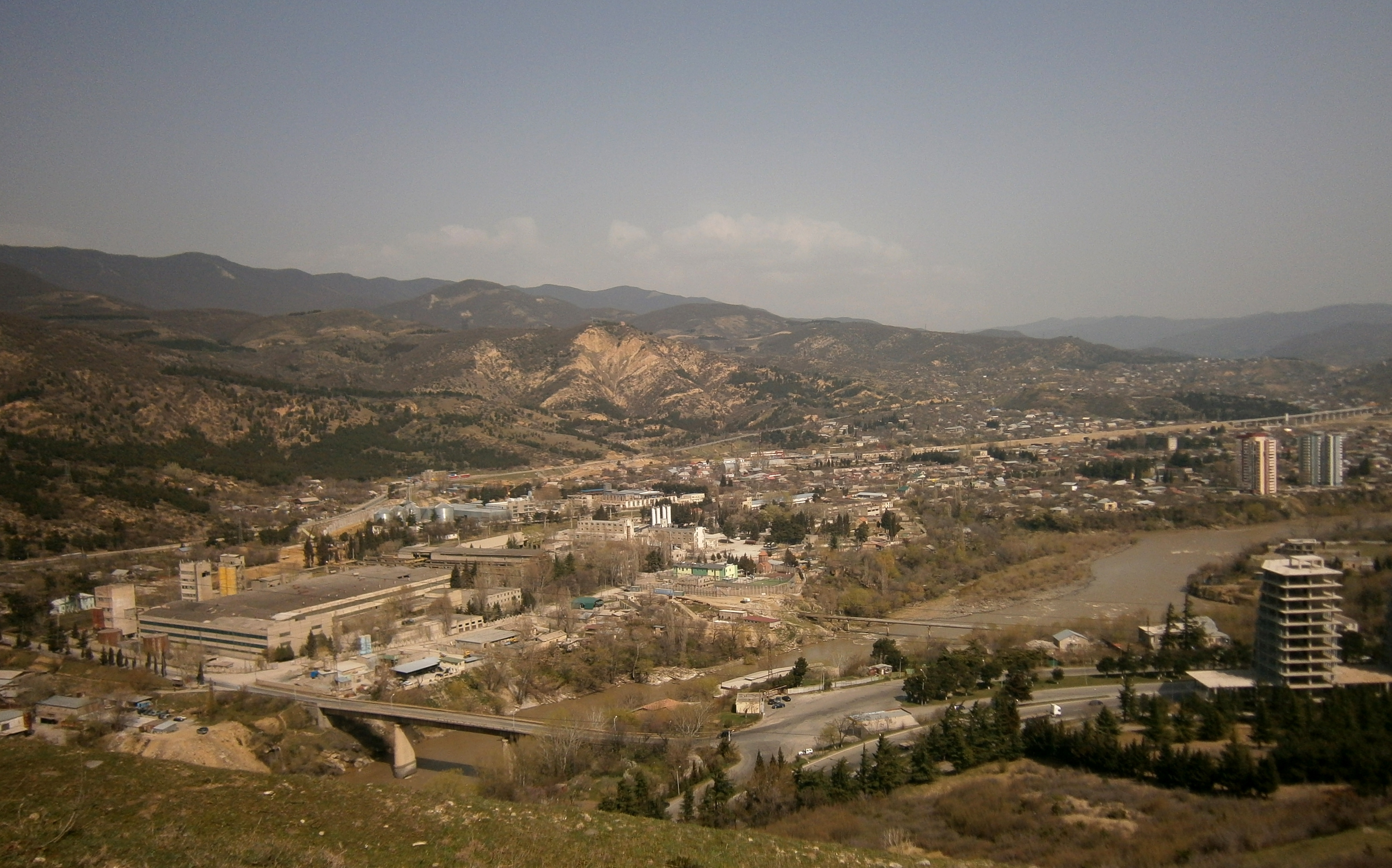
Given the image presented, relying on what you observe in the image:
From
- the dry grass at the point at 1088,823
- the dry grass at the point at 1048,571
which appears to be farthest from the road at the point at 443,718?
the dry grass at the point at 1048,571

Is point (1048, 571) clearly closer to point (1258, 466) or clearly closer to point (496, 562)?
point (1258, 466)

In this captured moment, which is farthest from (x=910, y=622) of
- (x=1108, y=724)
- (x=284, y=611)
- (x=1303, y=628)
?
(x=284, y=611)

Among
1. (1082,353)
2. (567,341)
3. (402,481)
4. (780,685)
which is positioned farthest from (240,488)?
(1082,353)

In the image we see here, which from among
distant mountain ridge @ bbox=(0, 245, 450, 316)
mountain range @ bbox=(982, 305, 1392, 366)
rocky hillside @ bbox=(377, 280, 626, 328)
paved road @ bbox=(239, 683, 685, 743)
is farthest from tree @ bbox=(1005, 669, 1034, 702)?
distant mountain ridge @ bbox=(0, 245, 450, 316)

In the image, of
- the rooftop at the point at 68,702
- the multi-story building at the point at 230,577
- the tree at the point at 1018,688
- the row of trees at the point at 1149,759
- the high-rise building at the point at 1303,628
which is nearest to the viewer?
the row of trees at the point at 1149,759

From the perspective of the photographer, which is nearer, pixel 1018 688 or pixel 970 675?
pixel 1018 688

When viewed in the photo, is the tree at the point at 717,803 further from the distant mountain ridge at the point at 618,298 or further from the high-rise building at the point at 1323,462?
the distant mountain ridge at the point at 618,298

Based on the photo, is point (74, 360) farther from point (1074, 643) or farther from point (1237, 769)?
point (1237, 769)
